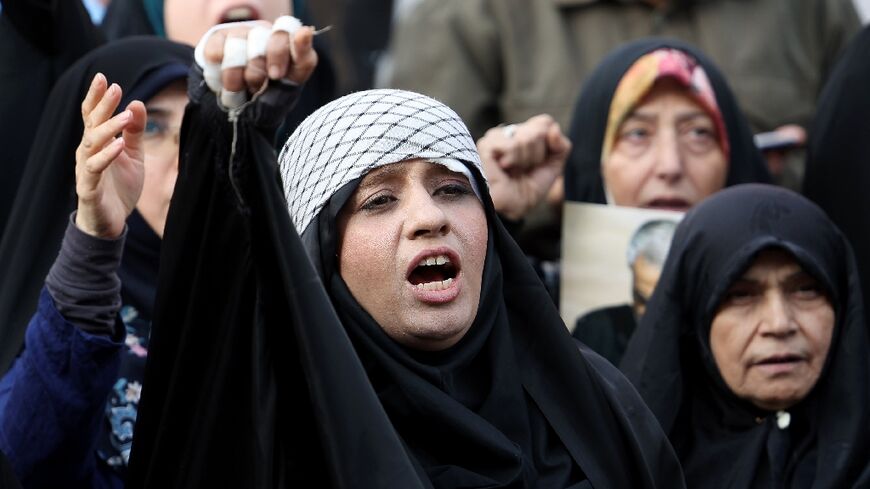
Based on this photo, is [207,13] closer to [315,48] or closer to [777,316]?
[315,48]

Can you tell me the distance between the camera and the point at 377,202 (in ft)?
11.8

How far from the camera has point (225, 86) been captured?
3012mm

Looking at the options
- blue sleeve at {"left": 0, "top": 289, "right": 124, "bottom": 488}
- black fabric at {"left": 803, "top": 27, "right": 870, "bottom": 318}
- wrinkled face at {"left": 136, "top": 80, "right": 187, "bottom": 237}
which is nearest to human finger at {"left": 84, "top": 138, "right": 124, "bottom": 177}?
blue sleeve at {"left": 0, "top": 289, "right": 124, "bottom": 488}

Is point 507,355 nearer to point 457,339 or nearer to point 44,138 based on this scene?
point 457,339

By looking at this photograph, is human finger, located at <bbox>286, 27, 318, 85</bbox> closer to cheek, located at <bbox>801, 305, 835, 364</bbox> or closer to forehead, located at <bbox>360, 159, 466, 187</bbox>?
forehead, located at <bbox>360, 159, 466, 187</bbox>

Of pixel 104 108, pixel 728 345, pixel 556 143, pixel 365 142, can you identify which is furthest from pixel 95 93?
pixel 556 143

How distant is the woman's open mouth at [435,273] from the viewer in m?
3.54

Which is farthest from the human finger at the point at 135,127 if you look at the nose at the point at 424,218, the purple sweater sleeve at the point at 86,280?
the nose at the point at 424,218

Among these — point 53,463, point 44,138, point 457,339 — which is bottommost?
point 53,463

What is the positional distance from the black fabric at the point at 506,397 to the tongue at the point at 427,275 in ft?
0.35

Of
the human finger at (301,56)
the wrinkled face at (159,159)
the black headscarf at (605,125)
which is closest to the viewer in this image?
the human finger at (301,56)

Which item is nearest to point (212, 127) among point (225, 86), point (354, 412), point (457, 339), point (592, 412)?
point (225, 86)

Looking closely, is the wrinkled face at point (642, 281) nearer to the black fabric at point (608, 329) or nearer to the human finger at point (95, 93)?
the black fabric at point (608, 329)

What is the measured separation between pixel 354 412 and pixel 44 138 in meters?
1.71
